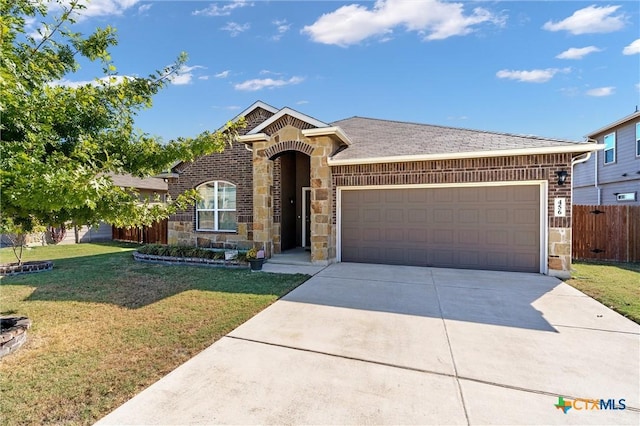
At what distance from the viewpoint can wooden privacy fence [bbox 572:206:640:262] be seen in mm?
9852

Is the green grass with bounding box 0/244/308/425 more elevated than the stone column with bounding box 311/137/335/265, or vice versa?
the stone column with bounding box 311/137/335/265

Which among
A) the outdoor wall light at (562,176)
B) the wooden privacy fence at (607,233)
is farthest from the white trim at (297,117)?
the wooden privacy fence at (607,233)

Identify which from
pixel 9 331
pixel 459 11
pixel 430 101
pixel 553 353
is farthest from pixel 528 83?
pixel 9 331

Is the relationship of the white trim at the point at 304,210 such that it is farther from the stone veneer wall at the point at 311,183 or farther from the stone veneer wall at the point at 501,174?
the stone veneer wall at the point at 501,174

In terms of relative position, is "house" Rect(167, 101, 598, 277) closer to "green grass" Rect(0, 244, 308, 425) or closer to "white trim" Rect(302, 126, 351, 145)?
"white trim" Rect(302, 126, 351, 145)

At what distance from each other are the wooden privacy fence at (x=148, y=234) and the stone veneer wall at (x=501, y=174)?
10.4 m

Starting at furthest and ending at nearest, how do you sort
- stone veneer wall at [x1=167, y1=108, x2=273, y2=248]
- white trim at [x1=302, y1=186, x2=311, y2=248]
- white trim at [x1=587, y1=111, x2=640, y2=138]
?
white trim at [x1=587, y1=111, x2=640, y2=138], white trim at [x1=302, y1=186, x2=311, y2=248], stone veneer wall at [x1=167, y1=108, x2=273, y2=248]

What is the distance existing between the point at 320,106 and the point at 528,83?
381 inches

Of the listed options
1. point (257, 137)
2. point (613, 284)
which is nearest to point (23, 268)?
point (257, 137)

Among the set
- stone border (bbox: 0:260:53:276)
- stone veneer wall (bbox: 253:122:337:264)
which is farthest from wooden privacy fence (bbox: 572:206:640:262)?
stone border (bbox: 0:260:53:276)

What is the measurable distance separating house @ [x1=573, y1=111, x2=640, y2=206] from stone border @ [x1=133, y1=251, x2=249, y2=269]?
50.6 feet

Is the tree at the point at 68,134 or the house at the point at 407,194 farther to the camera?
the house at the point at 407,194

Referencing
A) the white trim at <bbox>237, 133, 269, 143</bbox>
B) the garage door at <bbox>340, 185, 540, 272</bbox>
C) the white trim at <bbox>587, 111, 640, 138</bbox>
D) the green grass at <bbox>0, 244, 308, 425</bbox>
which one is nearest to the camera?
the green grass at <bbox>0, 244, 308, 425</bbox>

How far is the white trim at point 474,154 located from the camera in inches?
281
